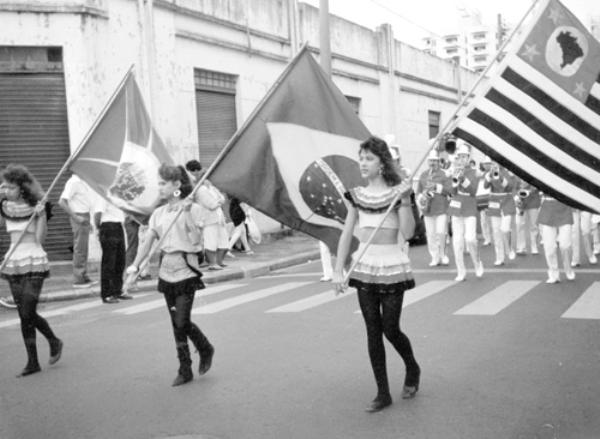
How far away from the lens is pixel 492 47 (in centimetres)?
14062

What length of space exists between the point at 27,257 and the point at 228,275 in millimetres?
7003

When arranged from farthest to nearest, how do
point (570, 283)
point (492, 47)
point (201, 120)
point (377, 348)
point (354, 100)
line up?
point (492, 47) → point (354, 100) → point (201, 120) → point (570, 283) → point (377, 348)

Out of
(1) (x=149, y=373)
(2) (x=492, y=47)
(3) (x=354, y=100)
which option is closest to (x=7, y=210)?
(1) (x=149, y=373)

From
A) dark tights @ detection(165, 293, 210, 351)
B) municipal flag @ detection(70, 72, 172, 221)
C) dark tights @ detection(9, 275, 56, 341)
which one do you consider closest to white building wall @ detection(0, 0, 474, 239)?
municipal flag @ detection(70, 72, 172, 221)

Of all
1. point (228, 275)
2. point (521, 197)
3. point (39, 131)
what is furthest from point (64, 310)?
point (521, 197)

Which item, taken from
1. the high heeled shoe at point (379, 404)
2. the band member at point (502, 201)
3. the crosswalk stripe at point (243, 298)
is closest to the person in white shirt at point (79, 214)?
the crosswalk stripe at point (243, 298)

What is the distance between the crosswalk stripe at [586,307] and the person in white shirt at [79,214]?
7.09 metres

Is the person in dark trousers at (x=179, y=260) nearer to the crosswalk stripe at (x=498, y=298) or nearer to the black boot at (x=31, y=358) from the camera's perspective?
the black boot at (x=31, y=358)

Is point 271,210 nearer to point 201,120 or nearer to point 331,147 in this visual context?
point 331,147

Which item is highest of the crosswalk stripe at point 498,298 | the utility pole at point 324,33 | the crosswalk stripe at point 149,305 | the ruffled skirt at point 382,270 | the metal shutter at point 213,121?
the utility pole at point 324,33

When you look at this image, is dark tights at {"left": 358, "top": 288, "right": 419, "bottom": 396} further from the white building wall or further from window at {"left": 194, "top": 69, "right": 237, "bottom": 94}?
window at {"left": 194, "top": 69, "right": 237, "bottom": 94}

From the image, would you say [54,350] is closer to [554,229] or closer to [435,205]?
[554,229]

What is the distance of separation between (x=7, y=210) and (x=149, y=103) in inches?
390

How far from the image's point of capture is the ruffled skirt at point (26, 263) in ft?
23.7
